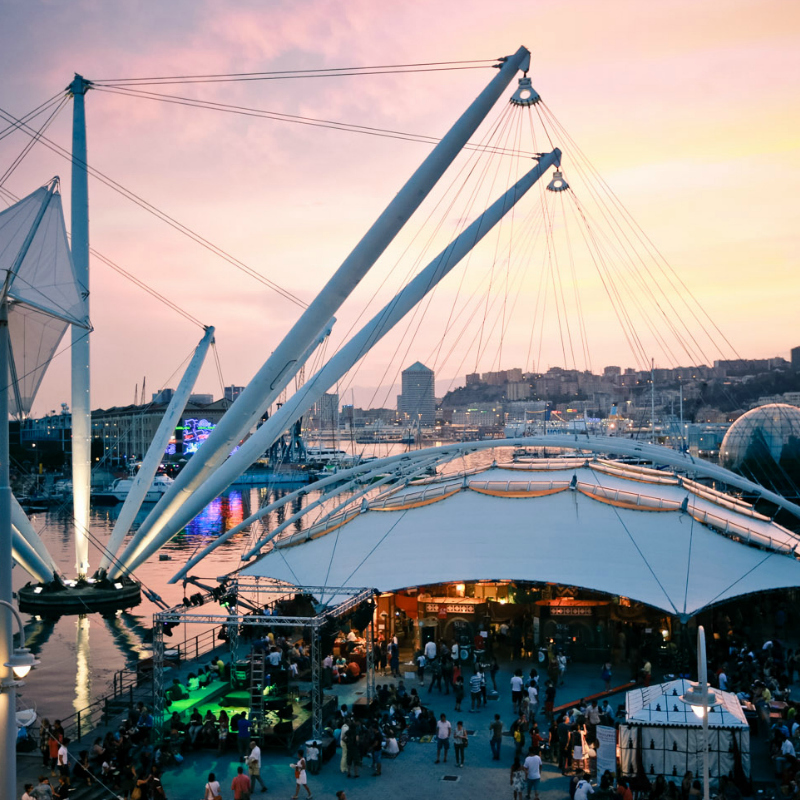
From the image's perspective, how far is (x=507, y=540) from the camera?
26234 mm

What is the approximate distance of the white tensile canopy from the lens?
24.1 m

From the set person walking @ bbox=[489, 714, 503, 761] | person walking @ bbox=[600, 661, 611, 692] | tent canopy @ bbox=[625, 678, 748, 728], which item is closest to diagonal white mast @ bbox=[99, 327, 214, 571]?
person walking @ bbox=[600, 661, 611, 692]

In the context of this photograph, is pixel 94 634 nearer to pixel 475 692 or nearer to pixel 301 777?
pixel 475 692

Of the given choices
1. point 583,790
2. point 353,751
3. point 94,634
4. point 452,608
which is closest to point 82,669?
point 94,634

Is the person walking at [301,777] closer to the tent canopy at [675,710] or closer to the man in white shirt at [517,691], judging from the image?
the tent canopy at [675,710]

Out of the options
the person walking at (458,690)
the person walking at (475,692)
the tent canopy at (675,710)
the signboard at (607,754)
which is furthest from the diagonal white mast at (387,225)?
the signboard at (607,754)

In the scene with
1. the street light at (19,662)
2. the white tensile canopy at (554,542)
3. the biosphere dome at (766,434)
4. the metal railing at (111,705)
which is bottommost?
the metal railing at (111,705)

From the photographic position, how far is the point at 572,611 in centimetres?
2512

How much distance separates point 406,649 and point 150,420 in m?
119

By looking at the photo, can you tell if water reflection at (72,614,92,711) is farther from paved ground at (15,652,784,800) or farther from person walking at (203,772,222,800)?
person walking at (203,772,222,800)

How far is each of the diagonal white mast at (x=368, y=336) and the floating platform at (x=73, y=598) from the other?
11001mm

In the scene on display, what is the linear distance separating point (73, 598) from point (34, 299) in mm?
28359

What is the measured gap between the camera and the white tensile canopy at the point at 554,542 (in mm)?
24078

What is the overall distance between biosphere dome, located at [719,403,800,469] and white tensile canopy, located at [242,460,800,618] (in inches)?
1096
